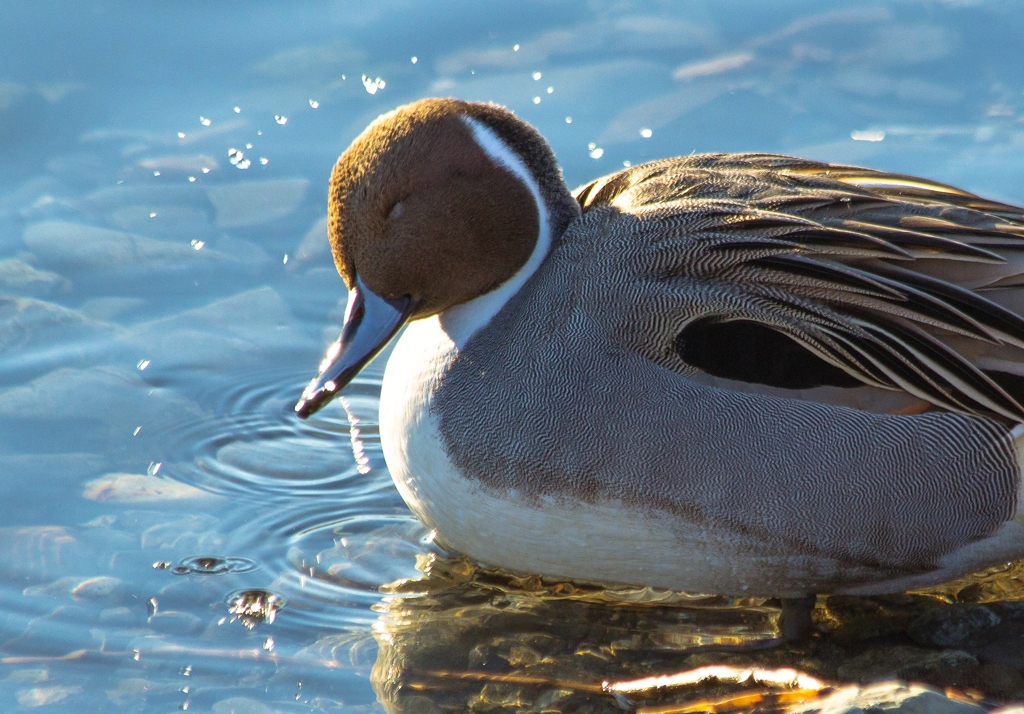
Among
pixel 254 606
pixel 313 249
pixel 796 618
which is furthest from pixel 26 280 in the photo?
pixel 796 618

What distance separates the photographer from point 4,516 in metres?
4.62

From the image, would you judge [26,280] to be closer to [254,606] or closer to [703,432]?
[254,606]

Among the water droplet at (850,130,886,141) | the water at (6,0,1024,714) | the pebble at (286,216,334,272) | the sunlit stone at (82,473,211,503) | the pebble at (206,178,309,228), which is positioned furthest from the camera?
the water droplet at (850,130,886,141)

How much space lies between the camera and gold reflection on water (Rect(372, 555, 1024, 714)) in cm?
386

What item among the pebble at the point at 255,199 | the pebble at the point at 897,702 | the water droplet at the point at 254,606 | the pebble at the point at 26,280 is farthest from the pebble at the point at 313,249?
the pebble at the point at 897,702

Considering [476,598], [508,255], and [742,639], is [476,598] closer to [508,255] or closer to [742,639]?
[742,639]

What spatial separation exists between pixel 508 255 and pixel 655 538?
3.21ft

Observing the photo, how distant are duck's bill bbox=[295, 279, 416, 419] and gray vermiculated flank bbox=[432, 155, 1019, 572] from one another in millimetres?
304

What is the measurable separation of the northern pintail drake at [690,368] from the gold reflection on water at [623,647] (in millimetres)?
189

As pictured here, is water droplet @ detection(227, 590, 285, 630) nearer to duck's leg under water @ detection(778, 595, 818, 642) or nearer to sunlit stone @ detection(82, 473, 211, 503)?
sunlit stone @ detection(82, 473, 211, 503)

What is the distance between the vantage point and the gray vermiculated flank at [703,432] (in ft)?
12.5

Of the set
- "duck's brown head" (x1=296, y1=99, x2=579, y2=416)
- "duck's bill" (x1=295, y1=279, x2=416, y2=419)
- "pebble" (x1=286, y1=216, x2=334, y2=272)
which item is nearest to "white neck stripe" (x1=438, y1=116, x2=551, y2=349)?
"duck's brown head" (x1=296, y1=99, x2=579, y2=416)

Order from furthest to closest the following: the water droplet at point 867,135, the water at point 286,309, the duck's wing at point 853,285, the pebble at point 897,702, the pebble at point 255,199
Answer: the water droplet at point 867,135
the pebble at point 255,199
the water at point 286,309
the duck's wing at point 853,285
the pebble at point 897,702

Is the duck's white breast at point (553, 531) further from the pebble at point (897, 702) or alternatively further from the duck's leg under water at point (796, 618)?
the pebble at point (897, 702)
